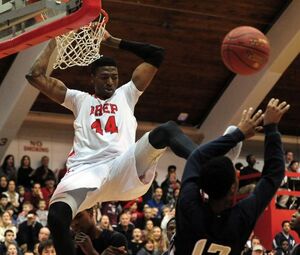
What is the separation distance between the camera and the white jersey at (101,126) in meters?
6.54

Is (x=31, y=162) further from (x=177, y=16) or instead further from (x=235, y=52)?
(x=235, y=52)

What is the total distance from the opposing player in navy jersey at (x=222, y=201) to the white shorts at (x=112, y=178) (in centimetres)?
187

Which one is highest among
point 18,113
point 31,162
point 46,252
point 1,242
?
point 46,252

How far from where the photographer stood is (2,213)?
43.6 feet

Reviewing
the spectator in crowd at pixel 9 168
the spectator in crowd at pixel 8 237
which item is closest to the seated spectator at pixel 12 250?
the spectator in crowd at pixel 8 237

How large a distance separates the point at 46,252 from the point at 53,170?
34.7 ft

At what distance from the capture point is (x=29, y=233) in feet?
41.3

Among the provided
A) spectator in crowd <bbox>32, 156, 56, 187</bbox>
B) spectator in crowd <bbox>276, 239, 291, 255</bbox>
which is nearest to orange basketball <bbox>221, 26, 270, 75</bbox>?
spectator in crowd <bbox>276, 239, 291, 255</bbox>

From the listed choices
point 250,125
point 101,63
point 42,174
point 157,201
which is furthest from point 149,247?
point 250,125

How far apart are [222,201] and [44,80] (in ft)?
9.90

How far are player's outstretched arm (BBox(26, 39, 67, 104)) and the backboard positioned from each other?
1.09 feet

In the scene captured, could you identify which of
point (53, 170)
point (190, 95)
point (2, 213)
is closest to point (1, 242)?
point (2, 213)

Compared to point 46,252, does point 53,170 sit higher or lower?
lower

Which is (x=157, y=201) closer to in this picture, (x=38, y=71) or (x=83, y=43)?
(x=83, y=43)
